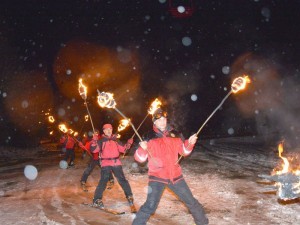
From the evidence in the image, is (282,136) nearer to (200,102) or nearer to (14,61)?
(200,102)

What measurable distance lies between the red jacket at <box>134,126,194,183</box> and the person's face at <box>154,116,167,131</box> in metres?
0.05

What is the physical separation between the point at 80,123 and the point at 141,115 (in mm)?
7480

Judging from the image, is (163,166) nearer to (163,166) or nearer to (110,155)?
(163,166)

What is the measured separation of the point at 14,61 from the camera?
88.9ft

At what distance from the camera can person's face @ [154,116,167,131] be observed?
189 inches

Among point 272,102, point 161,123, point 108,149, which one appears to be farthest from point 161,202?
point 272,102

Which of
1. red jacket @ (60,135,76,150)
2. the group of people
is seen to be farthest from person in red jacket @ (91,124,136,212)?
red jacket @ (60,135,76,150)

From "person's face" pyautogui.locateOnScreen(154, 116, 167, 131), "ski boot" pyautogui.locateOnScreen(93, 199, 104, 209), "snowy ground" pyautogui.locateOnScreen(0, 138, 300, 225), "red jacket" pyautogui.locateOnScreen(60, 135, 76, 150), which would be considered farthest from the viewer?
"red jacket" pyautogui.locateOnScreen(60, 135, 76, 150)

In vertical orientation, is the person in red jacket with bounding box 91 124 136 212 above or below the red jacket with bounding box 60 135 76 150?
above

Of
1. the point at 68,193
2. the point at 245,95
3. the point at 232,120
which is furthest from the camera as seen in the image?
the point at 232,120

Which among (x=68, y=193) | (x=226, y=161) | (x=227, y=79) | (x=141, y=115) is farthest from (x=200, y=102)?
(x=68, y=193)

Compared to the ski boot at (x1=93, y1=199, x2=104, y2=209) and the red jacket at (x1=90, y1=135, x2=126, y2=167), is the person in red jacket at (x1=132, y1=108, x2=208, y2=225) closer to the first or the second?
the red jacket at (x1=90, y1=135, x2=126, y2=167)

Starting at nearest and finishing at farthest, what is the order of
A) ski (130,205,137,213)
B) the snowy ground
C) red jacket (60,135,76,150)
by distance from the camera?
the snowy ground
ski (130,205,137,213)
red jacket (60,135,76,150)

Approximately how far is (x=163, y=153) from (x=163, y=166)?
0.18 metres
